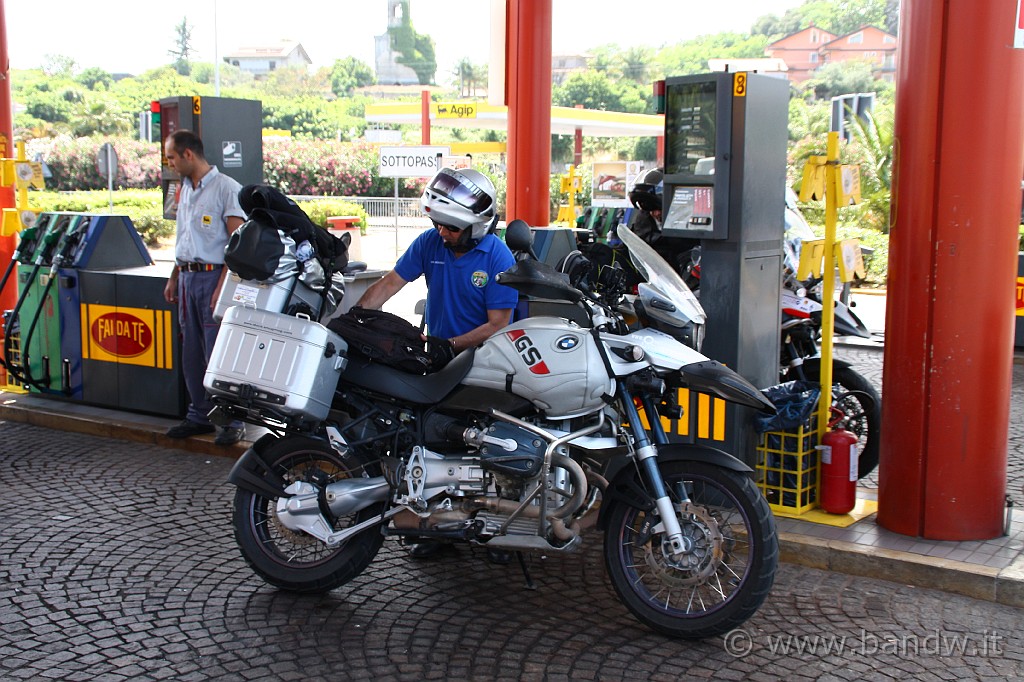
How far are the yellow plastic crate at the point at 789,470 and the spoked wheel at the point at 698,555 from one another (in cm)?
126

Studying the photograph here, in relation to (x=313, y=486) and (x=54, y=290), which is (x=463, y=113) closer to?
(x=54, y=290)

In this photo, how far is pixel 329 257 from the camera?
4820 mm

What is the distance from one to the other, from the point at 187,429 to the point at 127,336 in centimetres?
102

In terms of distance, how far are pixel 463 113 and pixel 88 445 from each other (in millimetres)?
25867

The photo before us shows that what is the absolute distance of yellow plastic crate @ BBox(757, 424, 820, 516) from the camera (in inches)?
214

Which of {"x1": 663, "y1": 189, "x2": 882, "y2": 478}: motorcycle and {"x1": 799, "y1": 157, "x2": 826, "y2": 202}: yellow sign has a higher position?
{"x1": 799, "y1": 157, "x2": 826, "y2": 202}: yellow sign

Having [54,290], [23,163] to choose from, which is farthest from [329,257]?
[23,163]

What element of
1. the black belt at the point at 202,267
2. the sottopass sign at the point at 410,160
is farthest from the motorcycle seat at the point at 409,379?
the sottopass sign at the point at 410,160

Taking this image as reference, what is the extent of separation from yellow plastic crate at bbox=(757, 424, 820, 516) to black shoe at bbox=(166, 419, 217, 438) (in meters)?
3.72

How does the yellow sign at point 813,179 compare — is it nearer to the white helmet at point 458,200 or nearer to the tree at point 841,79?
the white helmet at point 458,200

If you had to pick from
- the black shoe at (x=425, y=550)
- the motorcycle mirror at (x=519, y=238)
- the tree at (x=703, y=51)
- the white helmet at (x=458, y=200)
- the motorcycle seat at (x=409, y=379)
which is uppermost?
the tree at (x=703, y=51)

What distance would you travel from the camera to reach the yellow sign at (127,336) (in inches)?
298

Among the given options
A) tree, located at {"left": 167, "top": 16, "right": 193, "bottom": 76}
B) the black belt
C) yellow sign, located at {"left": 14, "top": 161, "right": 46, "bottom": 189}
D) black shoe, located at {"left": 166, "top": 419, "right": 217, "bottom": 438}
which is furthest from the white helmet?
tree, located at {"left": 167, "top": 16, "right": 193, "bottom": 76}

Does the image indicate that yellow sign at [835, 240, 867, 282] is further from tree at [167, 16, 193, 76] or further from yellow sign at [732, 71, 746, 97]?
tree at [167, 16, 193, 76]
